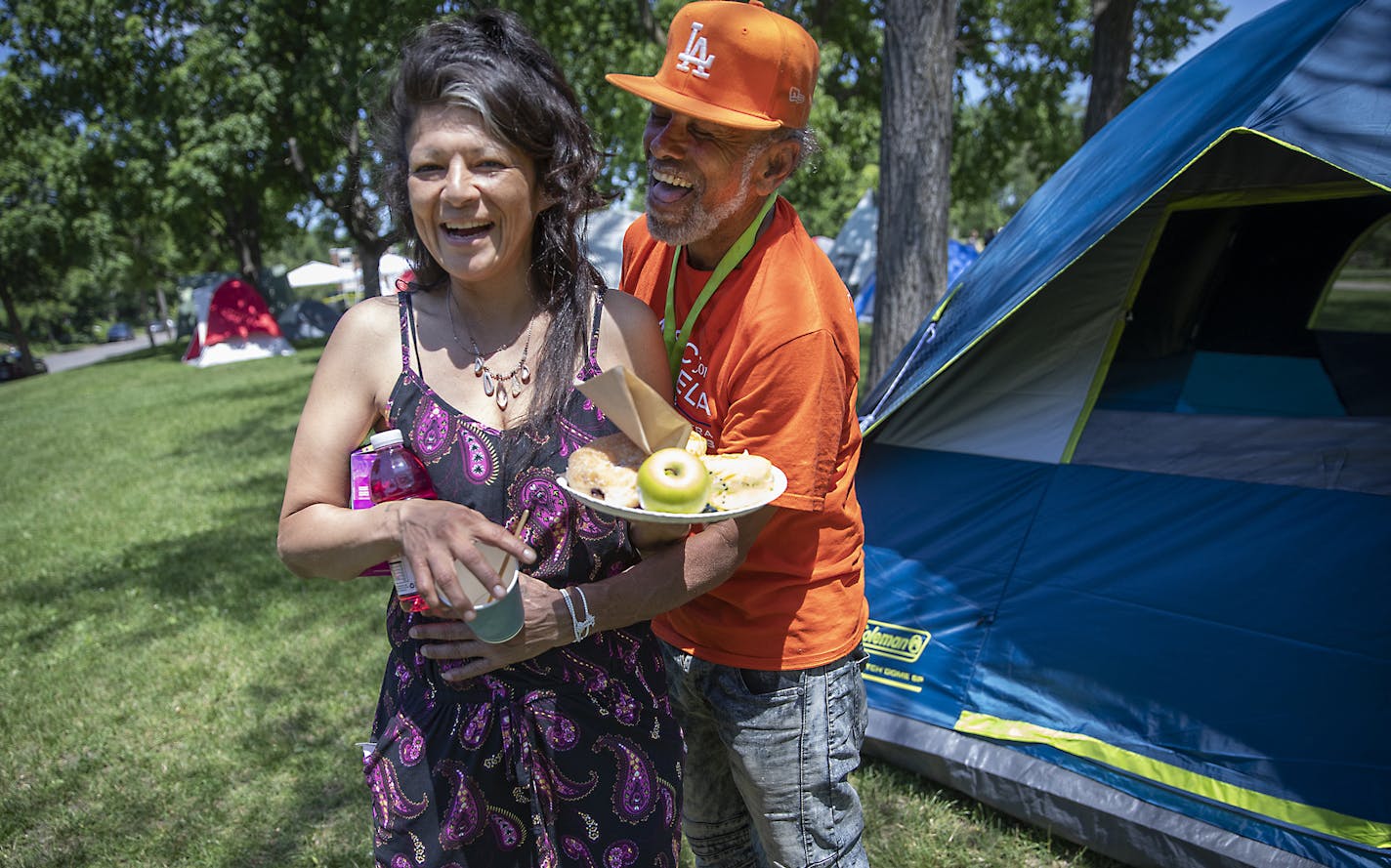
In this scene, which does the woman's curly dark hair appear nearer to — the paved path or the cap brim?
the cap brim

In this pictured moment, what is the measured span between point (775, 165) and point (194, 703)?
3.53 metres

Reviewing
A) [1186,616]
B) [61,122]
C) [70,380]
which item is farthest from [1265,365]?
[61,122]

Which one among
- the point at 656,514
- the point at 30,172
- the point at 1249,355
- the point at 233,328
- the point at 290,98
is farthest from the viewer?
the point at 30,172

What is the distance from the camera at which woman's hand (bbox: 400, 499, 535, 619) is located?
110cm

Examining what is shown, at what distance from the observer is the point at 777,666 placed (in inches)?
63.0

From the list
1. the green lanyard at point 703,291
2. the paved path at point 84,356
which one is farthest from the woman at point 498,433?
the paved path at point 84,356

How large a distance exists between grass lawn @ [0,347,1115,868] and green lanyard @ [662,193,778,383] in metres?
1.77

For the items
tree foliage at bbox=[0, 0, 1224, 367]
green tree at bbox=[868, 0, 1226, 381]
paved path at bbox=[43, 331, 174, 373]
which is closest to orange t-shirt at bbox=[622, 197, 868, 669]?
tree foliage at bbox=[0, 0, 1224, 367]

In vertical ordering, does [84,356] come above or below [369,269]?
below

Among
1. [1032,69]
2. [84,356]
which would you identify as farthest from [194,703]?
[84,356]

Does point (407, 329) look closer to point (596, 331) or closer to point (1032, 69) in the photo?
point (596, 331)

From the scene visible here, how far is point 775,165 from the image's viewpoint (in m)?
1.62

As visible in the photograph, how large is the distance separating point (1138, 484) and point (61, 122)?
2619 cm

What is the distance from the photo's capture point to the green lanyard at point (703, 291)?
1.55 meters
